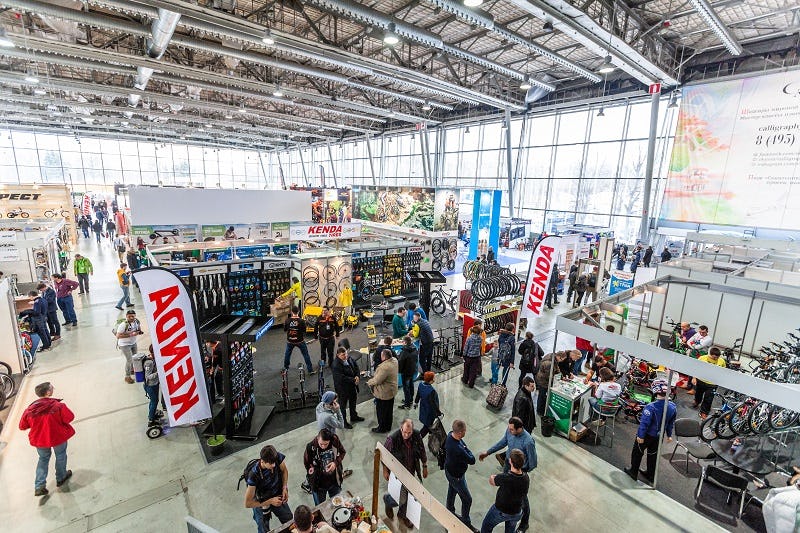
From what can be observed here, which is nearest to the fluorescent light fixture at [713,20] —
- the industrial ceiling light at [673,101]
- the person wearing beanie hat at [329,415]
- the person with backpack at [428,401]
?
the industrial ceiling light at [673,101]

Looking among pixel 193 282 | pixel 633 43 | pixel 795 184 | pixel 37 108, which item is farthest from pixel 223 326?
pixel 37 108

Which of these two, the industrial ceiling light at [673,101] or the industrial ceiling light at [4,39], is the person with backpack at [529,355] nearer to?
the industrial ceiling light at [4,39]

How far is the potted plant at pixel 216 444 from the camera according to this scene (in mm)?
5148

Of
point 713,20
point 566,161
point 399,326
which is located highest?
point 713,20

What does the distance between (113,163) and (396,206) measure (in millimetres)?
27868

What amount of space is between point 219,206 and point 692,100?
1808 centimetres

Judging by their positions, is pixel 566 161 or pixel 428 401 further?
pixel 566 161

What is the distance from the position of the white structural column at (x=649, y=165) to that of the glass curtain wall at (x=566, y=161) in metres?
1.20

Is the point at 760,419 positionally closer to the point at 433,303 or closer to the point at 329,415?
the point at 329,415

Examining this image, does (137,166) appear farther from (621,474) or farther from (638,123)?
(621,474)

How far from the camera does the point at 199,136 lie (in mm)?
29875

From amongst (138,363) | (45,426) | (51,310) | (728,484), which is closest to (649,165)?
(728,484)

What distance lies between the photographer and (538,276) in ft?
23.3

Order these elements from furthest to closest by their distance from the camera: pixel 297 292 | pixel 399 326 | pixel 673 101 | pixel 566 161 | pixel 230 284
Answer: pixel 566 161
pixel 673 101
pixel 297 292
pixel 230 284
pixel 399 326
